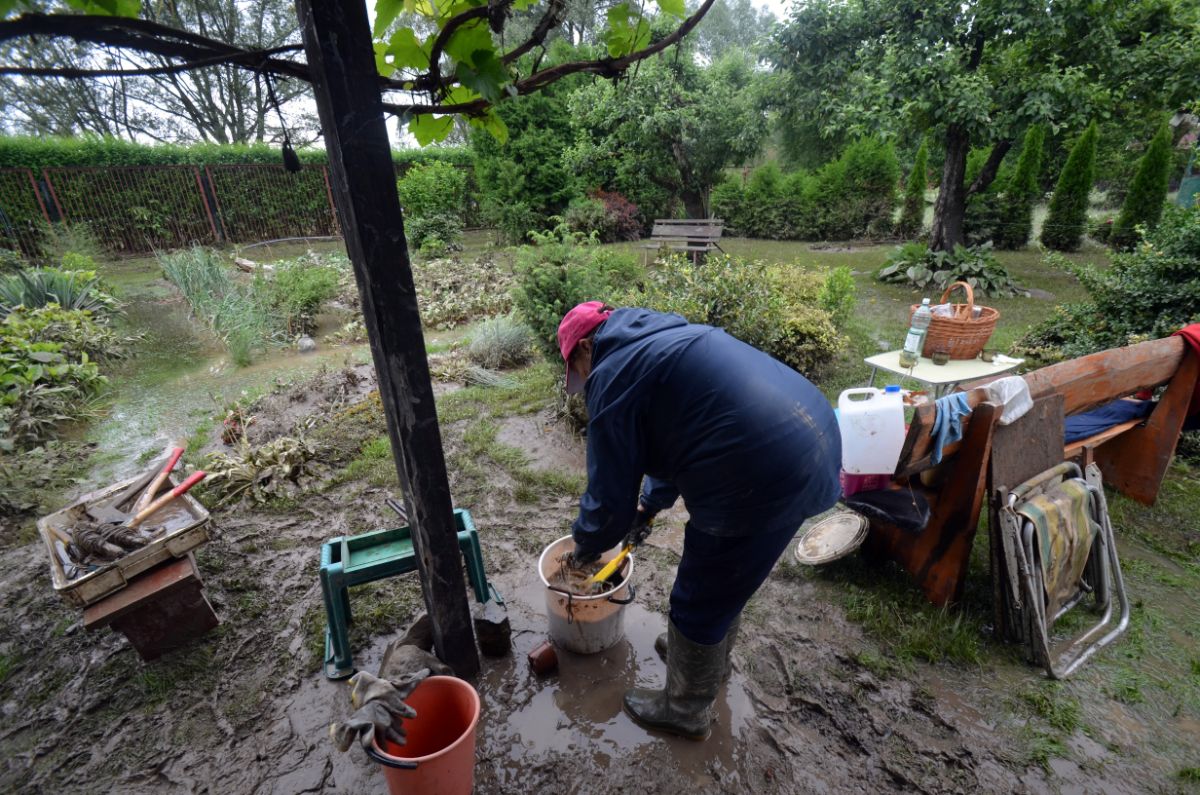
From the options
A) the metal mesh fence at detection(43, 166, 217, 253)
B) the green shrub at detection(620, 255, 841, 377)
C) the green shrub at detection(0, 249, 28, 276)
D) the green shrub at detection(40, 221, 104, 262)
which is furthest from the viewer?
the metal mesh fence at detection(43, 166, 217, 253)

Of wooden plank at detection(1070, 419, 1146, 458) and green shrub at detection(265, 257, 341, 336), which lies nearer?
wooden plank at detection(1070, 419, 1146, 458)

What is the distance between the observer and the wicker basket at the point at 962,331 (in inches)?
162

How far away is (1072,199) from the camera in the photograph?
10578mm

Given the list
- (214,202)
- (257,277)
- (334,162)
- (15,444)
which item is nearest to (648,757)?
(334,162)

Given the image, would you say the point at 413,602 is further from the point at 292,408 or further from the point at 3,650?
the point at 292,408

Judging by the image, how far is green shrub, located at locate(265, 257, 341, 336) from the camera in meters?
7.46

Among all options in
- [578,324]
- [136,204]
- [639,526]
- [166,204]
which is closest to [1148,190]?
[639,526]

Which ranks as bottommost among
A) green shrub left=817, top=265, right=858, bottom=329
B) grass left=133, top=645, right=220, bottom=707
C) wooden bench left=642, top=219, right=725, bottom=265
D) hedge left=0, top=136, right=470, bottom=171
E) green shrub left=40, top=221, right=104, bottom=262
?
grass left=133, top=645, right=220, bottom=707

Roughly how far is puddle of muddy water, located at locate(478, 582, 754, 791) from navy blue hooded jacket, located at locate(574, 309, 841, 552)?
0.98m

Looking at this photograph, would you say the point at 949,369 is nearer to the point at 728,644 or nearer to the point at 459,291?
the point at 728,644

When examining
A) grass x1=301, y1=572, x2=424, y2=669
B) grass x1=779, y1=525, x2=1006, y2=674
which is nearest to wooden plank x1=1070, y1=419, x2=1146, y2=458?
grass x1=779, y1=525, x2=1006, y2=674

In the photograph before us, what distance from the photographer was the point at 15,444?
14.6 feet

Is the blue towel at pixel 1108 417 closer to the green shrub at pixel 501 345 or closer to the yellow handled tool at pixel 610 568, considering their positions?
the yellow handled tool at pixel 610 568

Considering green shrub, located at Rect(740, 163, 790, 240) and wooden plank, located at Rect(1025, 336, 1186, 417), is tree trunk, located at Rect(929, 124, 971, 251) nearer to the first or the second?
green shrub, located at Rect(740, 163, 790, 240)
